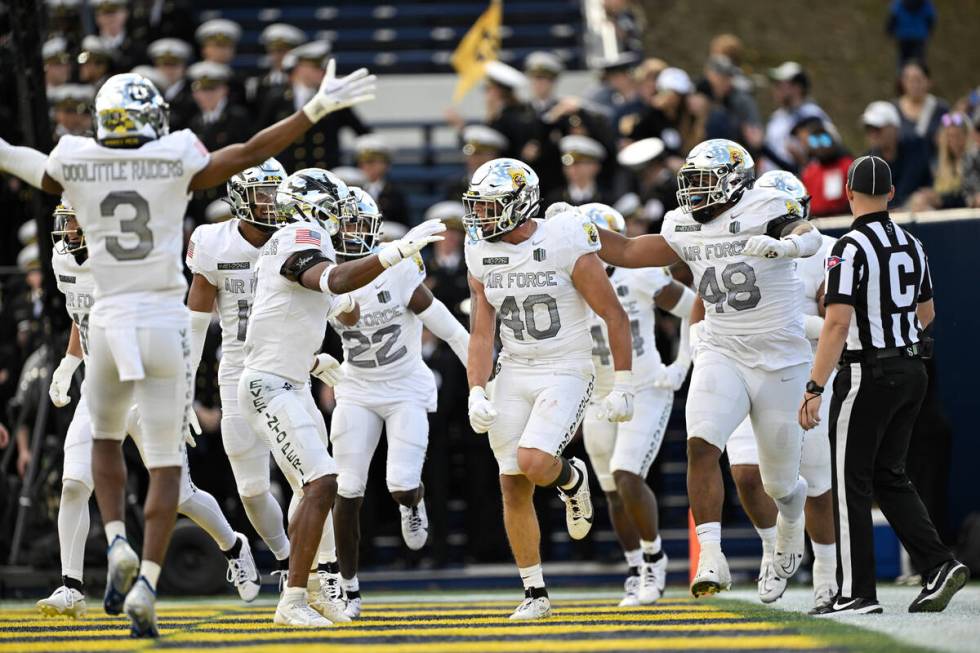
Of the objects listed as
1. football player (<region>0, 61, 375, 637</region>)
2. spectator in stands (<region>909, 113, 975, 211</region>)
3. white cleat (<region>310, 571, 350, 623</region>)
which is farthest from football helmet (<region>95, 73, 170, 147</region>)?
spectator in stands (<region>909, 113, 975, 211</region>)

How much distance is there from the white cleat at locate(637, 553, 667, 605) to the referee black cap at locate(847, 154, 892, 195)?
2.80m

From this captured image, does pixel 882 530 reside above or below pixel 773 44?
below

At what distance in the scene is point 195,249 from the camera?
874cm

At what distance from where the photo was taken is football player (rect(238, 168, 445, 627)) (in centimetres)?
754

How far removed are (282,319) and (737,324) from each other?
2.36 meters

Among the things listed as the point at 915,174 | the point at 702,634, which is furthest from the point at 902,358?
the point at 915,174

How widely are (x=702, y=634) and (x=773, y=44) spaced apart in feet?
57.1

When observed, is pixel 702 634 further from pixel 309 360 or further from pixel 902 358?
pixel 309 360

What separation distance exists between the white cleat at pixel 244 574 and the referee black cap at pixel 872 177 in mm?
3773

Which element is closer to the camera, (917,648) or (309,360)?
(917,648)

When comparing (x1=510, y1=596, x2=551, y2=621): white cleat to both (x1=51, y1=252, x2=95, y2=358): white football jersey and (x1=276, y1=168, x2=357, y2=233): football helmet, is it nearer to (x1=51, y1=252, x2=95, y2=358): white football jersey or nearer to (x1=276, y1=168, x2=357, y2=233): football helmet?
(x1=276, y1=168, x2=357, y2=233): football helmet

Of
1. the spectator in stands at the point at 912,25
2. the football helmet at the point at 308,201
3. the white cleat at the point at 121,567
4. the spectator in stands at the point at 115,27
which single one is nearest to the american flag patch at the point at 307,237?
the football helmet at the point at 308,201

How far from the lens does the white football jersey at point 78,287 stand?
28.0 feet

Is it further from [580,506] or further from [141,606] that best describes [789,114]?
[141,606]
